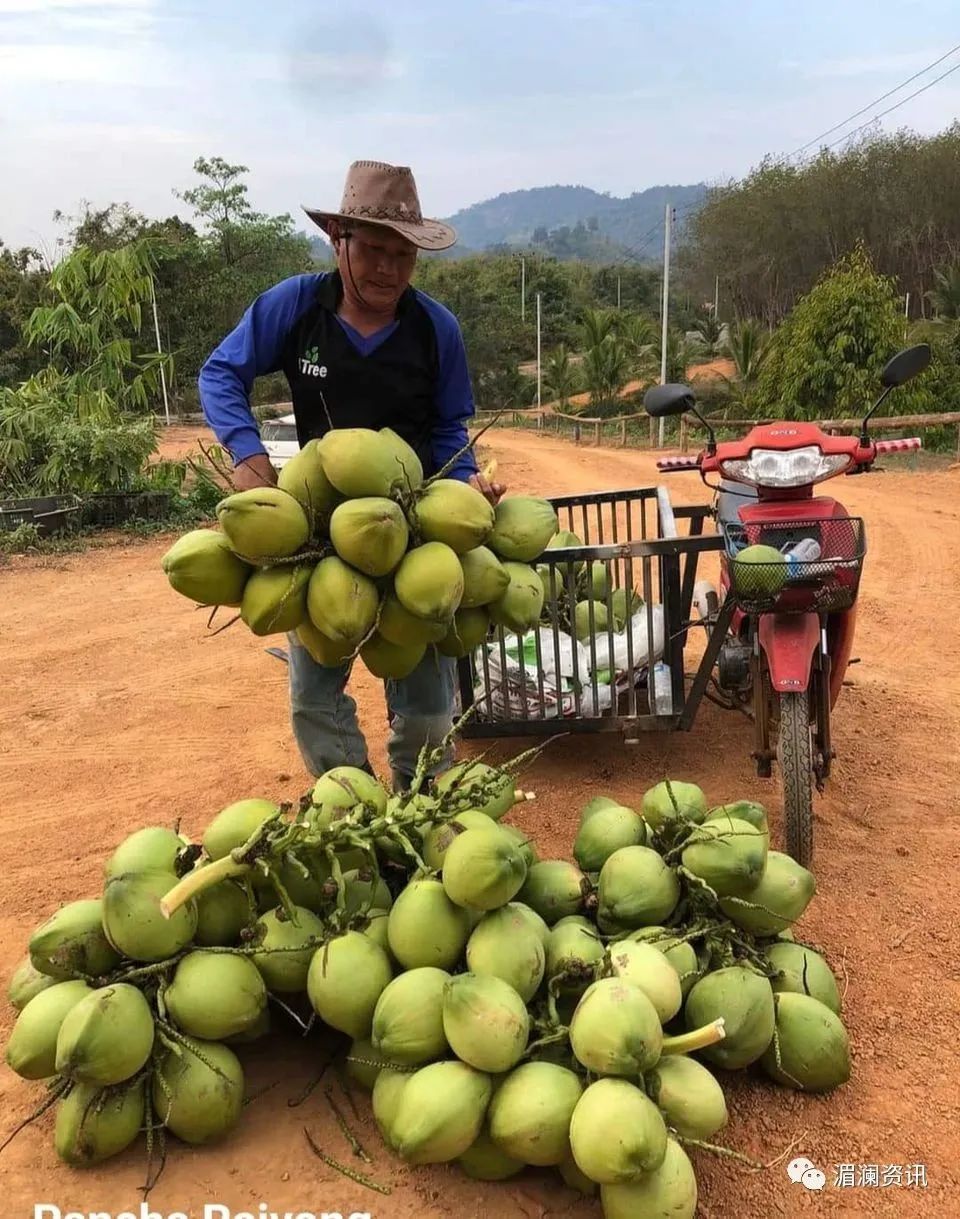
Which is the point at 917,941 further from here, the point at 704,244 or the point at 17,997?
the point at 704,244

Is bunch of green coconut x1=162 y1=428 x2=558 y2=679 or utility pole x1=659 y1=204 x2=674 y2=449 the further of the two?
utility pole x1=659 y1=204 x2=674 y2=449

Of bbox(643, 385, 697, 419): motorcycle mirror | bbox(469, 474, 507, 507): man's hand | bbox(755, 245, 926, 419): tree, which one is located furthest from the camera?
bbox(755, 245, 926, 419): tree

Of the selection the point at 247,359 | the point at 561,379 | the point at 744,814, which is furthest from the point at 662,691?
the point at 561,379

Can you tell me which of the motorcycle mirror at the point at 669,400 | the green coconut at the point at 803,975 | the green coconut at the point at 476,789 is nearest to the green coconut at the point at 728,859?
the green coconut at the point at 803,975

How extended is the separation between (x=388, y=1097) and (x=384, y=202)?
2.48 m

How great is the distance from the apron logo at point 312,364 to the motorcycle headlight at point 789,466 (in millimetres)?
1720

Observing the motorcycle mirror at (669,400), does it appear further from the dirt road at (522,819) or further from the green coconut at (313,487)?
the green coconut at (313,487)

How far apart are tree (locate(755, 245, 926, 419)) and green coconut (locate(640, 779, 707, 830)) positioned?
1999 cm

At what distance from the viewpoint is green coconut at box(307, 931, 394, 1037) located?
2.16m

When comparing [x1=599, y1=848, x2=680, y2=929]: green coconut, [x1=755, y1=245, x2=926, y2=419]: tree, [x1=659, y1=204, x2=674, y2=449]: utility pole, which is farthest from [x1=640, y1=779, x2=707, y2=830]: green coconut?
[x1=659, y1=204, x2=674, y2=449]: utility pole

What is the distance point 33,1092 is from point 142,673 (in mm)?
3764

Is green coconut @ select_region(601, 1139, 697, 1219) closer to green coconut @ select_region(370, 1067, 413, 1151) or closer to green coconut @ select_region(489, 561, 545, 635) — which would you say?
green coconut @ select_region(370, 1067, 413, 1151)

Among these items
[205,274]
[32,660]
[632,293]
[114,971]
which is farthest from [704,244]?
[114,971]

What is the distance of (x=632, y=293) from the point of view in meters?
61.8
